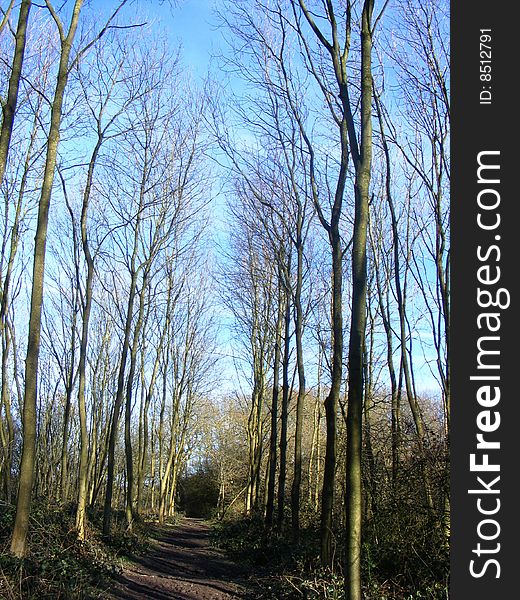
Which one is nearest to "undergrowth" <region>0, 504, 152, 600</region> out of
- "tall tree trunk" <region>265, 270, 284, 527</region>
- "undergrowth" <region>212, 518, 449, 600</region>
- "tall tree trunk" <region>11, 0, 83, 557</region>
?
"tall tree trunk" <region>11, 0, 83, 557</region>

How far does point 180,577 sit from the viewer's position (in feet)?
35.4

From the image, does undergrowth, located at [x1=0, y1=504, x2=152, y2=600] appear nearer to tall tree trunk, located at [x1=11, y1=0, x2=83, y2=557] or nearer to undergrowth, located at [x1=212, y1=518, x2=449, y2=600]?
tall tree trunk, located at [x1=11, y1=0, x2=83, y2=557]

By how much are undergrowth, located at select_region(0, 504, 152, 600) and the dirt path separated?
0.39 metres

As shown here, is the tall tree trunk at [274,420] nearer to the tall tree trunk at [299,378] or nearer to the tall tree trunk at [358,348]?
the tall tree trunk at [299,378]

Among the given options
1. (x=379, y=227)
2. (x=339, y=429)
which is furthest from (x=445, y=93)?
(x=339, y=429)

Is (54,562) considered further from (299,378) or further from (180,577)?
(299,378)

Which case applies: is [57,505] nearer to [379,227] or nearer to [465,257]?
[379,227]

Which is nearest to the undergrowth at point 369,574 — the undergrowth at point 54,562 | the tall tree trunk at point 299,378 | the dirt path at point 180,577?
the dirt path at point 180,577

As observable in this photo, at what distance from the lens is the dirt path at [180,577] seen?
889 cm

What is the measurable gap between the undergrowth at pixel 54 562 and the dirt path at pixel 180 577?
0.39 m

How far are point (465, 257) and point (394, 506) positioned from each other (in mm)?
6040

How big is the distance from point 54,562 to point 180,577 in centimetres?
358

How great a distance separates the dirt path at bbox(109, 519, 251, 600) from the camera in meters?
8.89

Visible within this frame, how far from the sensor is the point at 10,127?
760 centimetres
